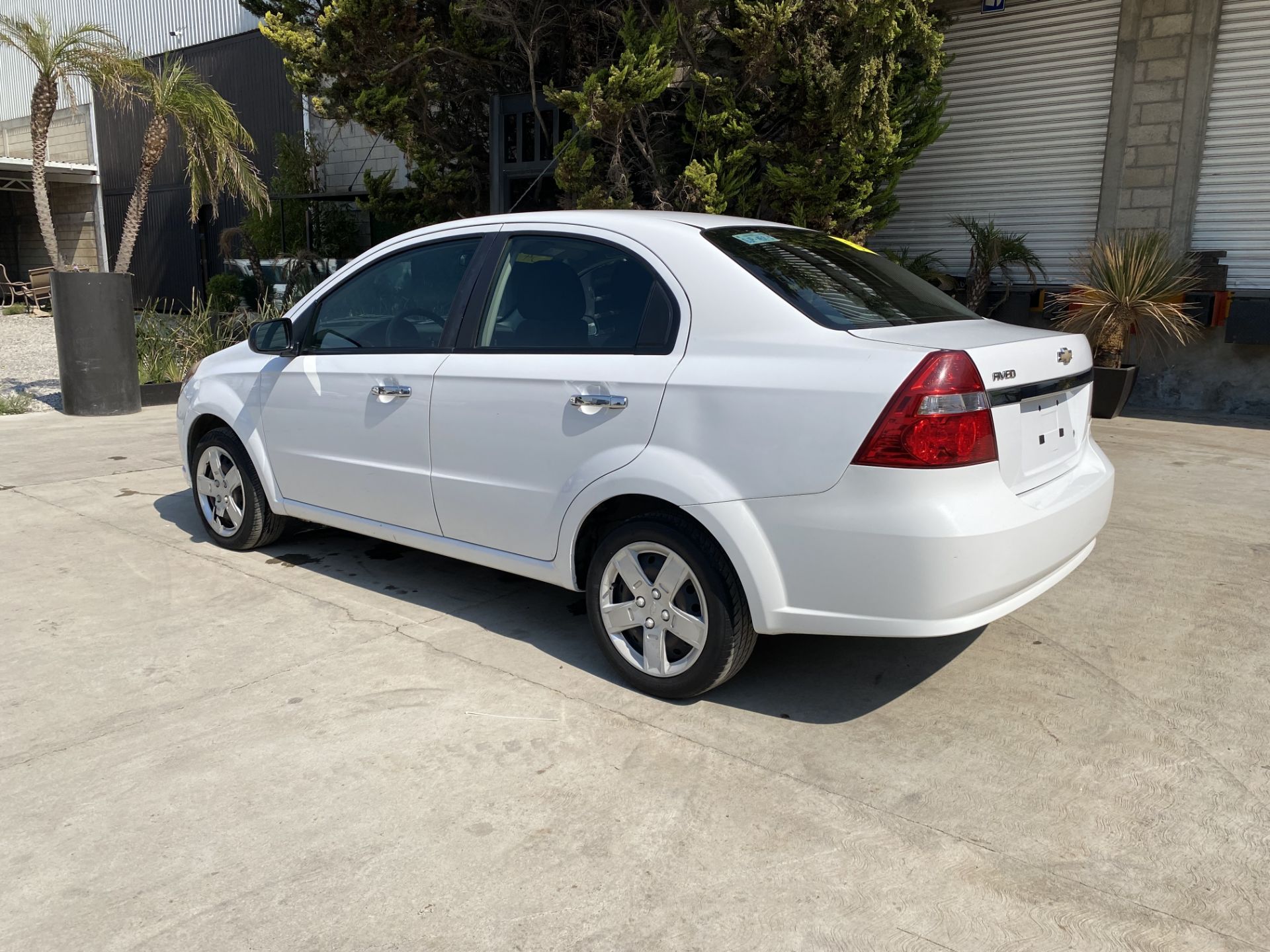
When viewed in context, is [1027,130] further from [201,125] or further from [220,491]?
[220,491]

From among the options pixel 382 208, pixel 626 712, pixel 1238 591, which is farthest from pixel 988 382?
pixel 382 208

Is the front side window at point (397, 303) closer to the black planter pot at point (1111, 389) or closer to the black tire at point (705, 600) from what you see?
the black tire at point (705, 600)

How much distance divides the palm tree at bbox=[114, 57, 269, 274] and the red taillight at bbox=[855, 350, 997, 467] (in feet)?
29.6

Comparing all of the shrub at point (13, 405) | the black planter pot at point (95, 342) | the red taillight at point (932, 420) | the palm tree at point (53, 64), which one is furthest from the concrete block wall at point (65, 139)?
the red taillight at point (932, 420)

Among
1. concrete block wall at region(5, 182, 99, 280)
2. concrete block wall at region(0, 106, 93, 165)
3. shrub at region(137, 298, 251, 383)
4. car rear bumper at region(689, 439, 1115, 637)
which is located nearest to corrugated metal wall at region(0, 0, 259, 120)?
concrete block wall at region(0, 106, 93, 165)

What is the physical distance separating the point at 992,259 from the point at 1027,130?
5.14 feet

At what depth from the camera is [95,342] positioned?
9461mm

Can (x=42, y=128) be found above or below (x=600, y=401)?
above

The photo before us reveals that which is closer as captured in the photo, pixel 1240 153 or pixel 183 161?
pixel 1240 153

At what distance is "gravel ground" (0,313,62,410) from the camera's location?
10.8 metres

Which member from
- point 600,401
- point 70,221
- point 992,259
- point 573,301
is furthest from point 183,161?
point 600,401

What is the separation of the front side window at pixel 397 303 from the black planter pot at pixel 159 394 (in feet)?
A: 21.4

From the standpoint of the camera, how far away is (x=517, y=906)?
246cm

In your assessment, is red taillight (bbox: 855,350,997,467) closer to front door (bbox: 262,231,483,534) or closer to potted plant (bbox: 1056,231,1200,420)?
front door (bbox: 262,231,483,534)
